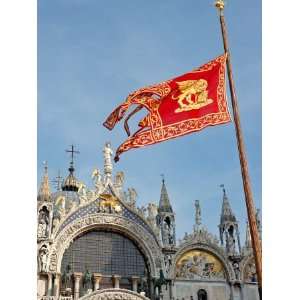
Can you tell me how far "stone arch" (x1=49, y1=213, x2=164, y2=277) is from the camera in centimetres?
2161

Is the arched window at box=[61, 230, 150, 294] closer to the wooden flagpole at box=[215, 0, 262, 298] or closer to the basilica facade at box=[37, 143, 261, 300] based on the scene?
the basilica facade at box=[37, 143, 261, 300]

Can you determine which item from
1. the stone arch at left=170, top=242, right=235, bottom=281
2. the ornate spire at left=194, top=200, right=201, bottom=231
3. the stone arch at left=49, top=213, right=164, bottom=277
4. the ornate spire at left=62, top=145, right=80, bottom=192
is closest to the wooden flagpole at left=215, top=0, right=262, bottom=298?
the stone arch at left=49, top=213, right=164, bottom=277

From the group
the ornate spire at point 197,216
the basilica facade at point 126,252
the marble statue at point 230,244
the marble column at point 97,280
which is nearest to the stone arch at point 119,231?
the basilica facade at point 126,252

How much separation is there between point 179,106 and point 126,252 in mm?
12990

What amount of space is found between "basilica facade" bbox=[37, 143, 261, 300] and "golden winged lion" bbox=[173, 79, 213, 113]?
38.1 ft

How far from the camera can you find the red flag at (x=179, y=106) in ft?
33.9

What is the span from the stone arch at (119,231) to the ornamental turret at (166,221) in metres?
0.70

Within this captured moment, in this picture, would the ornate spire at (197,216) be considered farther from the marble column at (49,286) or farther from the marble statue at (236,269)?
the marble column at (49,286)

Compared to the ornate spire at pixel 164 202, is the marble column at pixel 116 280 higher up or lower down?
lower down

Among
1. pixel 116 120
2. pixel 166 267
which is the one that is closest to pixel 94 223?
pixel 166 267
